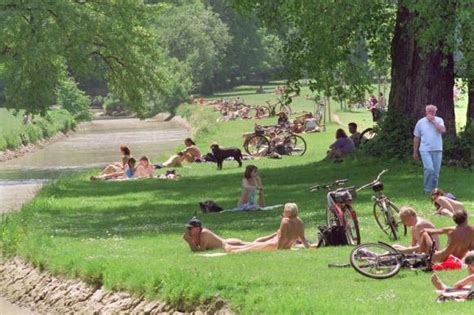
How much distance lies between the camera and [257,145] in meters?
41.2

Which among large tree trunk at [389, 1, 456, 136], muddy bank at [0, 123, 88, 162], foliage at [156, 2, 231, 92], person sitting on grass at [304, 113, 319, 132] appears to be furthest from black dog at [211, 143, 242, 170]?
foliage at [156, 2, 231, 92]

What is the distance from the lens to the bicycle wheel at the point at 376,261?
14.1 m

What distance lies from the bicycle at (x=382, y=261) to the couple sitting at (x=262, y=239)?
291 centimetres

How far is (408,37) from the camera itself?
29469mm

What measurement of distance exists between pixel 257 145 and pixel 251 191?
1816 cm

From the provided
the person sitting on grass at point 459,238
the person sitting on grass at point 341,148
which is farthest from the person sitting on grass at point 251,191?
the person sitting on grass at point 341,148

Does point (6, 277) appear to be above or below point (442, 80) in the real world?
below

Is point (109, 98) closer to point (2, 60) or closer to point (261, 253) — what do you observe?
point (2, 60)

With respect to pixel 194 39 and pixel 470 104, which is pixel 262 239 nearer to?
pixel 470 104

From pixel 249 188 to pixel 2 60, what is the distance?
18.3 metres

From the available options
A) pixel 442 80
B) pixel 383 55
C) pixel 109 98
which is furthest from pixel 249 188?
pixel 109 98

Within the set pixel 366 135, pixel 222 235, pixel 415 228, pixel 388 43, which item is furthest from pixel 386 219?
pixel 366 135

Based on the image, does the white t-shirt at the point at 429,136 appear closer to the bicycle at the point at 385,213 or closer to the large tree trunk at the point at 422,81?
the bicycle at the point at 385,213

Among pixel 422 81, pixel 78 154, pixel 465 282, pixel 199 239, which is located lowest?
pixel 78 154
